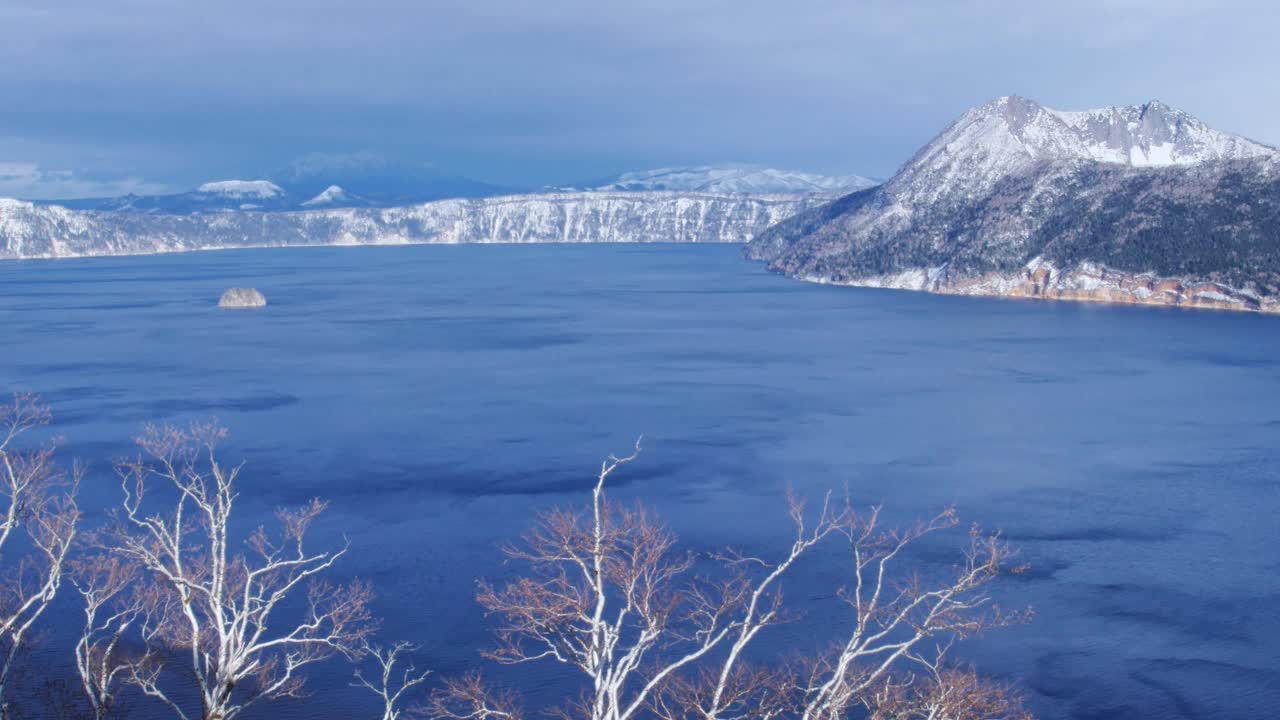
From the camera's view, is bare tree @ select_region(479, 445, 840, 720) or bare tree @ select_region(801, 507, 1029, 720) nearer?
bare tree @ select_region(479, 445, 840, 720)

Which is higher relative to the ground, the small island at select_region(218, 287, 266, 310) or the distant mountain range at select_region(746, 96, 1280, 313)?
the distant mountain range at select_region(746, 96, 1280, 313)

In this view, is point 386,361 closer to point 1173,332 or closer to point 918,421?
point 918,421

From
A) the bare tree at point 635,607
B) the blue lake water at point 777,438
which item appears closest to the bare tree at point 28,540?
the blue lake water at point 777,438

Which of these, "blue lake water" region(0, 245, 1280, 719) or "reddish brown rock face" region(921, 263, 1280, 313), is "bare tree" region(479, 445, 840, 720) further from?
"reddish brown rock face" region(921, 263, 1280, 313)

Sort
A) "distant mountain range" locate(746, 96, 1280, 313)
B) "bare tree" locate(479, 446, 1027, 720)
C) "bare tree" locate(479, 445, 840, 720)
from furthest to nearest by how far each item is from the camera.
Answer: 1. "distant mountain range" locate(746, 96, 1280, 313)
2. "bare tree" locate(479, 446, 1027, 720)
3. "bare tree" locate(479, 445, 840, 720)

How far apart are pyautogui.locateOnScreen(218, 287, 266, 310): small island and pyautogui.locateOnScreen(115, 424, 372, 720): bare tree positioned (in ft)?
228

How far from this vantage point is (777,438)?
44.8m

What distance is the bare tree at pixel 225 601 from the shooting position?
13.4 m

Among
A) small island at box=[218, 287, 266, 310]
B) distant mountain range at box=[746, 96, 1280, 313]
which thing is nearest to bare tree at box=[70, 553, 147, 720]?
small island at box=[218, 287, 266, 310]

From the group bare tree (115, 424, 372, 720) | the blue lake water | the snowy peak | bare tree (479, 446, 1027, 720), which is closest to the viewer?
bare tree (115, 424, 372, 720)

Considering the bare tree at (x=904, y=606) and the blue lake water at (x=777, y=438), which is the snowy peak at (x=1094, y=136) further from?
the bare tree at (x=904, y=606)

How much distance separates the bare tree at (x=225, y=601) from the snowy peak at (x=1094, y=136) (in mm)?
124081

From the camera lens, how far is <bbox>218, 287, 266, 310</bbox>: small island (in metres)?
104

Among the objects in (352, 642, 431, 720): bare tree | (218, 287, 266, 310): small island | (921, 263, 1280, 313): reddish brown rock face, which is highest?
(921, 263, 1280, 313): reddish brown rock face
